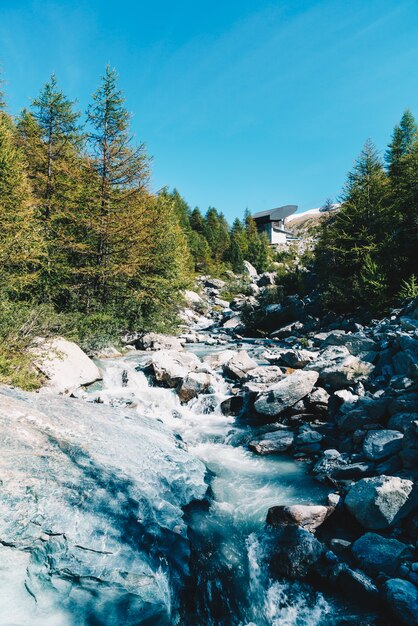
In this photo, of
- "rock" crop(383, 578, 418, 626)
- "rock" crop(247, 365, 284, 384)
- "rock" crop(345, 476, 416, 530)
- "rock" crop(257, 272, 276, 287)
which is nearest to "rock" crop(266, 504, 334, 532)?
"rock" crop(345, 476, 416, 530)

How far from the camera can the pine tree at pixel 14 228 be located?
12.5m

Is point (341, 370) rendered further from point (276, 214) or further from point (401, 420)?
point (276, 214)

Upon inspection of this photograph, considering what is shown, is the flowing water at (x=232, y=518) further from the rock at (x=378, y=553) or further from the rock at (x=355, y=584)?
the rock at (x=378, y=553)

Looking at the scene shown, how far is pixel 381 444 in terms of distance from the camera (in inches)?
258

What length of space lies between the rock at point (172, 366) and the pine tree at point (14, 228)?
6.24 meters

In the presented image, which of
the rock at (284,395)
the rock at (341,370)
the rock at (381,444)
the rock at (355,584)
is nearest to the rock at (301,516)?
the rock at (355,584)

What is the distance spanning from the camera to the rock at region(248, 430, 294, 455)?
7.96 meters

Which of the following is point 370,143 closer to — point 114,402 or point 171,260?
point 171,260

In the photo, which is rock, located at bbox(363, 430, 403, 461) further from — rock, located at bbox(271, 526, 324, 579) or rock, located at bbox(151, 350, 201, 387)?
rock, located at bbox(151, 350, 201, 387)

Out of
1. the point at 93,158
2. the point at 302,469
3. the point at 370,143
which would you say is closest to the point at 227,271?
the point at 370,143

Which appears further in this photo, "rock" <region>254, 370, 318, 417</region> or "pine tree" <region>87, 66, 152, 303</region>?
"pine tree" <region>87, 66, 152, 303</region>

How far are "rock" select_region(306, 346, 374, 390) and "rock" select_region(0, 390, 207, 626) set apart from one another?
19.0 feet

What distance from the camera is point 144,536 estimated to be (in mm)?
4301

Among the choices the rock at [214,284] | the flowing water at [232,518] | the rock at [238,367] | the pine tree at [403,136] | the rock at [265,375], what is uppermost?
the pine tree at [403,136]
